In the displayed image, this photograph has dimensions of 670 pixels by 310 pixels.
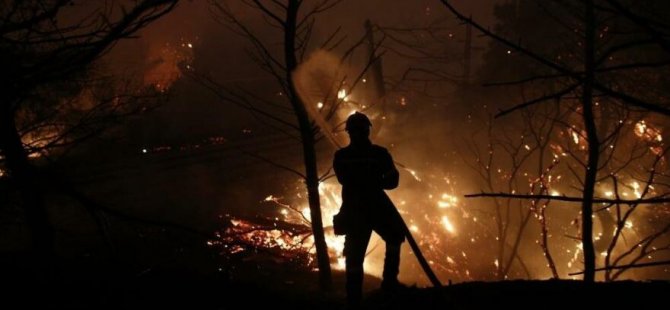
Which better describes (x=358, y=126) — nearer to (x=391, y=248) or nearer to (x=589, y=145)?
(x=391, y=248)

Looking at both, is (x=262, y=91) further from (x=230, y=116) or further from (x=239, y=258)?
(x=239, y=258)

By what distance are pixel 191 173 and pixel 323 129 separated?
12377 mm

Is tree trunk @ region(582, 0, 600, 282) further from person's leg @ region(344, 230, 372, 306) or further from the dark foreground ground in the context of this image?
person's leg @ region(344, 230, 372, 306)

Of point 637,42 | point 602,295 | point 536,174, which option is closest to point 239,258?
point 602,295

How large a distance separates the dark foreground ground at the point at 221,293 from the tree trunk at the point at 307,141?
1893 mm

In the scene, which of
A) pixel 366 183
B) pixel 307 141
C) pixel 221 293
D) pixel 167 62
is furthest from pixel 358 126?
pixel 167 62

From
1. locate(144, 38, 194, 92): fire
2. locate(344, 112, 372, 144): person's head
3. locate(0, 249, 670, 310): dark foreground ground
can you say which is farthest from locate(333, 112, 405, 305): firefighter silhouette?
locate(144, 38, 194, 92): fire

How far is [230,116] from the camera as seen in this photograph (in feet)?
101

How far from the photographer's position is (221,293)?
17.8 ft

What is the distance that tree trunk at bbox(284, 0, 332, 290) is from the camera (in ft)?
21.7

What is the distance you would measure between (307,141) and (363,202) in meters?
2.57

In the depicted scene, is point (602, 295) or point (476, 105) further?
point (476, 105)

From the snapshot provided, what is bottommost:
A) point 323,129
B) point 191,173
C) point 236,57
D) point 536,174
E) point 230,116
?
point 323,129

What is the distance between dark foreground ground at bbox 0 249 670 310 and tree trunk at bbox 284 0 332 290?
1.89m
